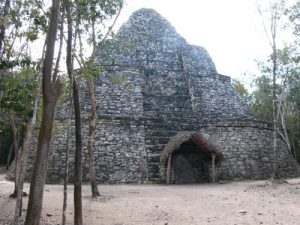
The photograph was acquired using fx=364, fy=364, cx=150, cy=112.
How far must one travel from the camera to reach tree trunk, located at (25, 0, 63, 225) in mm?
4867

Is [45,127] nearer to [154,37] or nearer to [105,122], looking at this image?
[105,122]

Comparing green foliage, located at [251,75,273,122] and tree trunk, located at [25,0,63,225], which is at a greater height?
green foliage, located at [251,75,273,122]

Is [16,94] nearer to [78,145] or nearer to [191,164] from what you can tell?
[78,145]

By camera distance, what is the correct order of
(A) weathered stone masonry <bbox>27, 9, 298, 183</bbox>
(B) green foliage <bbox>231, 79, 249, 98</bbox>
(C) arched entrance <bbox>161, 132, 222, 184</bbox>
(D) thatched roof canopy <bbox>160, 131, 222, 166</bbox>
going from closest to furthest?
(D) thatched roof canopy <bbox>160, 131, 222, 166</bbox> < (C) arched entrance <bbox>161, 132, 222, 184</bbox> < (A) weathered stone masonry <bbox>27, 9, 298, 183</bbox> < (B) green foliage <bbox>231, 79, 249, 98</bbox>

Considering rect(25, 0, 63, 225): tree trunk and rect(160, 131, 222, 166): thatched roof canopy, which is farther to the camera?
rect(160, 131, 222, 166): thatched roof canopy

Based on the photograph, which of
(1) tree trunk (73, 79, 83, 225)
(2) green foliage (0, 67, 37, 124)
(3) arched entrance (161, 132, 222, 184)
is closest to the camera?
(1) tree trunk (73, 79, 83, 225)

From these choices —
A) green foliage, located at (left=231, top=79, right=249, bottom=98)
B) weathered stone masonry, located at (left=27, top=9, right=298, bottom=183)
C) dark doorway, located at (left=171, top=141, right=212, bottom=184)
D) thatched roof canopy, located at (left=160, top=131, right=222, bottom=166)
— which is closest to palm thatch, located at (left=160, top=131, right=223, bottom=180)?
thatched roof canopy, located at (left=160, top=131, right=222, bottom=166)

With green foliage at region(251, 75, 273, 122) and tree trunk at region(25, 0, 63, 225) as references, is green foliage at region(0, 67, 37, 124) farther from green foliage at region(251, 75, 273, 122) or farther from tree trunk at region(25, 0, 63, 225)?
green foliage at region(251, 75, 273, 122)

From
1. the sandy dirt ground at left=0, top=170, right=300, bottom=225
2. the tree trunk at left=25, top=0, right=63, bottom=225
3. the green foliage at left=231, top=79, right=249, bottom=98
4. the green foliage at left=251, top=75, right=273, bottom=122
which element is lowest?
the sandy dirt ground at left=0, top=170, right=300, bottom=225

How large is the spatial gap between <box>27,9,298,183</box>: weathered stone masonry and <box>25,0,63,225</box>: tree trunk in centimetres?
672

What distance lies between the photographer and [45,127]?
500 cm

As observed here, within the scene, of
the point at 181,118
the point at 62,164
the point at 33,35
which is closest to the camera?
the point at 33,35

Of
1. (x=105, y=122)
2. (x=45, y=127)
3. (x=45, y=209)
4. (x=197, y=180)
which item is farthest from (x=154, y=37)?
(x=45, y=127)

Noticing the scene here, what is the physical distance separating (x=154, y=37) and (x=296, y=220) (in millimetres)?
17805
